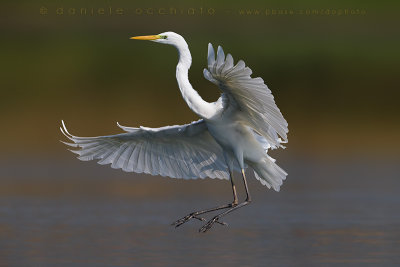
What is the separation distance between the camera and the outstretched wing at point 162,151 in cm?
940

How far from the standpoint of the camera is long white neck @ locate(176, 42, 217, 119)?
8.60 m

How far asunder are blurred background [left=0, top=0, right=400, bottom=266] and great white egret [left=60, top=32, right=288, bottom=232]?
1.94ft

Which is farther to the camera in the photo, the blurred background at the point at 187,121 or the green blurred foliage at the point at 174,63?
the green blurred foliage at the point at 174,63

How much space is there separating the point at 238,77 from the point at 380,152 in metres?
7.92

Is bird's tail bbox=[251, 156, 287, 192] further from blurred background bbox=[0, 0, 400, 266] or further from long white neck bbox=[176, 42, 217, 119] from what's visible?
long white neck bbox=[176, 42, 217, 119]

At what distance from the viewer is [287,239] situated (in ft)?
30.1

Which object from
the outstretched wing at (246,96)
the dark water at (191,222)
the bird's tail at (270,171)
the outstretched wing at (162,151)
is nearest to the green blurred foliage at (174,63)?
the dark water at (191,222)

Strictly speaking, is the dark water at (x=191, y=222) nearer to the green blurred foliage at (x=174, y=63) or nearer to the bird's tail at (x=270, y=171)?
the bird's tail at (x=270, y=171)

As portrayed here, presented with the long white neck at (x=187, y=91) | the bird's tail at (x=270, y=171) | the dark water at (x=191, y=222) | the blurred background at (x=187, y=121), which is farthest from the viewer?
the bird's tail at (x=270, y=171)

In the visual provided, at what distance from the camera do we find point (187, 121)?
1742 centimetres

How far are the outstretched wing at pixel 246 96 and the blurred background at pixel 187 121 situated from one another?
1.03 metres

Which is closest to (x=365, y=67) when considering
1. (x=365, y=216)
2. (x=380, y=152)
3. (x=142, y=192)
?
(x=380, y=152)

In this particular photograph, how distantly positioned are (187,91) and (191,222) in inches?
88.3

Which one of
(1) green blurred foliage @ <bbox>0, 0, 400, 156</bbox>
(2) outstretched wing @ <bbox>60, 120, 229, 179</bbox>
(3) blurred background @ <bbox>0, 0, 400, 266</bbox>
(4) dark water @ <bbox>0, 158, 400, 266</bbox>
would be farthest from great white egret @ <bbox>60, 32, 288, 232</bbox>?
(1) green blurred foliage @ <bbox>0, 0, 400, 156</bbox>
